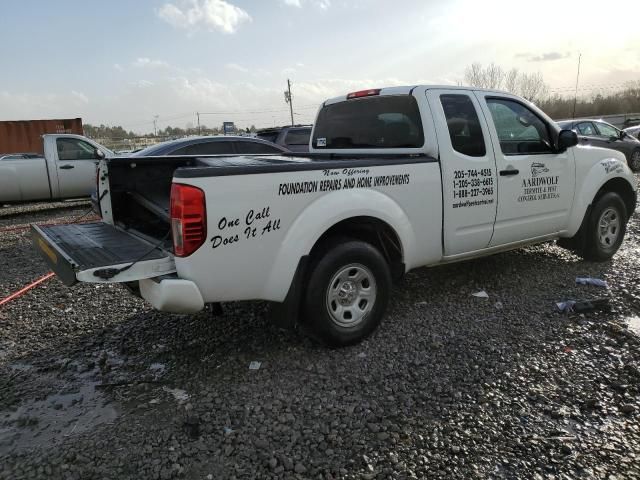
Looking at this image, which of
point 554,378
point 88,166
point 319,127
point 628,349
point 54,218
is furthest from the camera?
point 88,166

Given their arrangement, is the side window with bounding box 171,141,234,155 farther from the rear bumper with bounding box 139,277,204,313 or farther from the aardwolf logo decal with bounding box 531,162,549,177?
the rear bumper with bounding box 139,277,204,313

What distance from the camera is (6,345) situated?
401cm

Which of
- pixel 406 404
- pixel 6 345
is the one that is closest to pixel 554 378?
pixel 406 404

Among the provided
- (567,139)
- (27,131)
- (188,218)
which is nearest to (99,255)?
(188,218)

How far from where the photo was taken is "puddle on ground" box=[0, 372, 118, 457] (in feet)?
9.00

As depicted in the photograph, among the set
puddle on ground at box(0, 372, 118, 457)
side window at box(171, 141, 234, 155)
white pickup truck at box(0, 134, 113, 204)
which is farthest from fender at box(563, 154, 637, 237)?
white pickup truck at box(0, 134, 113, 204)

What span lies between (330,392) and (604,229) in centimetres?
417

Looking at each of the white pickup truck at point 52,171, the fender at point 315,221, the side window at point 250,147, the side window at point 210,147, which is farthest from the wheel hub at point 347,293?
the white pickup truck at point 52,171

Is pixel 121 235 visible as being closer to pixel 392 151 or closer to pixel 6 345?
pixel 6 345

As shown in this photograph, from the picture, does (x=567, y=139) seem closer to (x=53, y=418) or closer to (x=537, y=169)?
(x=537, y=169)

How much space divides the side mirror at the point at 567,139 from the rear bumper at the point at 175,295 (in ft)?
12.8

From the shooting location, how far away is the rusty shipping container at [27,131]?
1886 cm

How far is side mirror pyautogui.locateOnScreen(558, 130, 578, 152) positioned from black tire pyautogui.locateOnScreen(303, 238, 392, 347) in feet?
8.06

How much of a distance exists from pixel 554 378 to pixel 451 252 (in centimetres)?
138
